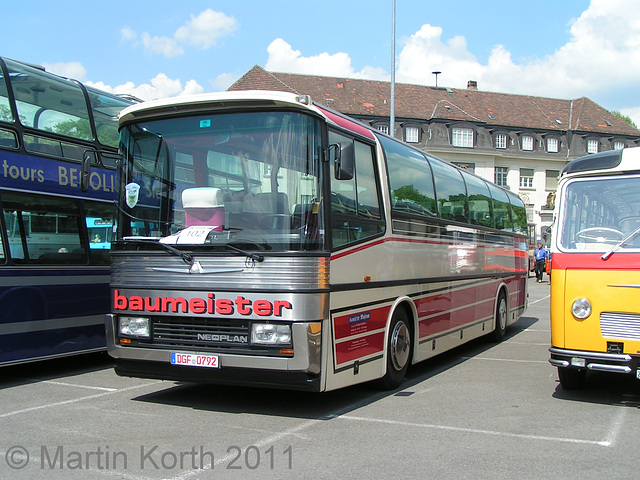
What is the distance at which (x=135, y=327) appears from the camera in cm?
722

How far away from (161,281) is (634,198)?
545 centimetres

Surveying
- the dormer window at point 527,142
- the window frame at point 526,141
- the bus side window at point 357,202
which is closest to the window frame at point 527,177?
the window frame at point 526,141

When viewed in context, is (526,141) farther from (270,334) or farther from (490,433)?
(270,334)

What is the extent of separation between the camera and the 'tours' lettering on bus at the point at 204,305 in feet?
21.5

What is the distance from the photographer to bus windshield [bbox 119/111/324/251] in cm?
665

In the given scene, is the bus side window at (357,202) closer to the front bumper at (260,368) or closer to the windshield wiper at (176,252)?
the front bumper at (260,368)

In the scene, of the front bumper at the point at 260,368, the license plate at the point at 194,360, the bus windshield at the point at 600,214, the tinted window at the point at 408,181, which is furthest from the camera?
the tinted window at the point at 408,181

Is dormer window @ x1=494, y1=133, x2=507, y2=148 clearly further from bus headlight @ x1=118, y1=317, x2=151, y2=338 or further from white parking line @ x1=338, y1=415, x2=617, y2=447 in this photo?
bus headlight @ x1=118, y1=317, x2=151, y2=338

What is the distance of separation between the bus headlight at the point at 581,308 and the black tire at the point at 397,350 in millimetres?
2132

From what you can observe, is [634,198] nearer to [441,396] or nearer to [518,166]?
[441,396]

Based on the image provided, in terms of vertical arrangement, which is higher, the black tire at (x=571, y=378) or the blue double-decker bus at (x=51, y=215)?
the blue double-decker bus at (x=51, y=215)

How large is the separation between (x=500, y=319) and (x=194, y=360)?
894 cm

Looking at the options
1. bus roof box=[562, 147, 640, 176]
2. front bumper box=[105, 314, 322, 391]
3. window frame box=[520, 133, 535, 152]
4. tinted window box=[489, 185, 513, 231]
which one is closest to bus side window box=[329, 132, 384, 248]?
front bumper box=[105, 314, 322, 391]

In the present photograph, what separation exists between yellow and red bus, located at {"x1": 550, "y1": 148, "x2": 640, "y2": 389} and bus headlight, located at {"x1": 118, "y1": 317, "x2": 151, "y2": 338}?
15.0ft
